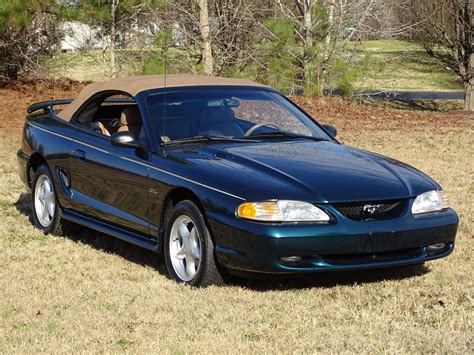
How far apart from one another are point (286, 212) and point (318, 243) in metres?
0.28

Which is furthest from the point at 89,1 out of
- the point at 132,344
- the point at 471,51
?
the point at 132,344

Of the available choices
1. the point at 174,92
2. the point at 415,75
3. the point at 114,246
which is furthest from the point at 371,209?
the point at 415,75

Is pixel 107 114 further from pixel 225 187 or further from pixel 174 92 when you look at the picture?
pixel 225 187

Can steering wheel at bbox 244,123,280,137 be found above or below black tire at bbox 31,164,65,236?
above

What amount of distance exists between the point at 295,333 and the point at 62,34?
19843 millimetres

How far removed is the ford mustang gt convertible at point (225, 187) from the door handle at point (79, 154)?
11 mm

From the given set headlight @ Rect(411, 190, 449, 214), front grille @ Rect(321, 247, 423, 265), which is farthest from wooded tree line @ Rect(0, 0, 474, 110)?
front grille @ Rect(321, 247, 423, 265)

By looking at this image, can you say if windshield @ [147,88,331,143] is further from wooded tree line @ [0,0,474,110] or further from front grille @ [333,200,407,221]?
wooded tree line @ [0,0,474,110]

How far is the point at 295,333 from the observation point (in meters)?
5.34

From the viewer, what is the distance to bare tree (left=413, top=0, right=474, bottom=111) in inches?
1201

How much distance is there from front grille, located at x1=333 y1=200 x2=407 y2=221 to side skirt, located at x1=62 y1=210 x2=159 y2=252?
1.52 meters

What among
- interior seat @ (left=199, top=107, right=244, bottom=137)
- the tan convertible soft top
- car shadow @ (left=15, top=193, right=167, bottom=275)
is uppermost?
the tan convertible soft top

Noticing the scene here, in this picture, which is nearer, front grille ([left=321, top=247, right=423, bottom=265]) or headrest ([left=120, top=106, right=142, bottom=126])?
front grille ([left=321, top=247, right=423, bottom=265])

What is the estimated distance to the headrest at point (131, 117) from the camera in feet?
25.6
